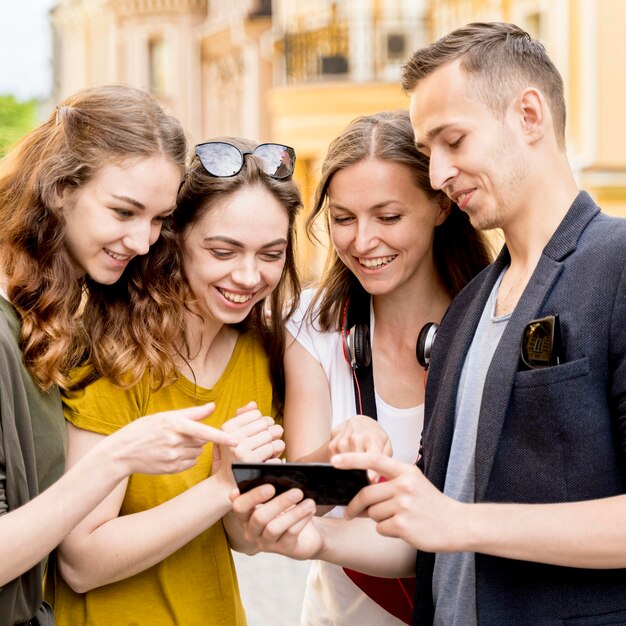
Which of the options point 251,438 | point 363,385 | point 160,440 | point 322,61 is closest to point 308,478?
point 251,438

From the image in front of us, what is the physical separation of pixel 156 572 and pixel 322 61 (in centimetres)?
1566

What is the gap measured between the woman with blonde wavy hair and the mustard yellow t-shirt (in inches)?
3.4

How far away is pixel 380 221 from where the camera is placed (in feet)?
11.7

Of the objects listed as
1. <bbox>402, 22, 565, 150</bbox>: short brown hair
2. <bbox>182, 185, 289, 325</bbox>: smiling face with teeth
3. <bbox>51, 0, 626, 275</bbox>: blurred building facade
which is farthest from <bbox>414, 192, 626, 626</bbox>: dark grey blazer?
<bbox>51, 0, 626, 275</bbox>: blurred building facade

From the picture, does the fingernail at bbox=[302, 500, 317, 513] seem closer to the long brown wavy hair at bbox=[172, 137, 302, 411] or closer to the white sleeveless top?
the white sleeveless top

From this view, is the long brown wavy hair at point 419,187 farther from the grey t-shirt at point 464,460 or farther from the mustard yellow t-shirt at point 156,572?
the grey t-shirt at point 464,460

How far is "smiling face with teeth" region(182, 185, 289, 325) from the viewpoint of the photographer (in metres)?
3.38

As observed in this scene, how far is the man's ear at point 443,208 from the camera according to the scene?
369 centimetres

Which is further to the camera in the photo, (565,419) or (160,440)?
(160,440)

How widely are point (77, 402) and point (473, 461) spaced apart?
1.20 metres

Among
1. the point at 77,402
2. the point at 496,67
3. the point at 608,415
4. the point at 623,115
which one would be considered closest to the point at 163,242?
the point at 77,402

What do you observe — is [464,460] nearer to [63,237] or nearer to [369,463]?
[369,463]

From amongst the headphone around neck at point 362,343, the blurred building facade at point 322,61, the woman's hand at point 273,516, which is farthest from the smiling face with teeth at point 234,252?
the woman's hand at point 273,516

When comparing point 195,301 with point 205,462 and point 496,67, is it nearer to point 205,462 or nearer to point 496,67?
point 205,462
